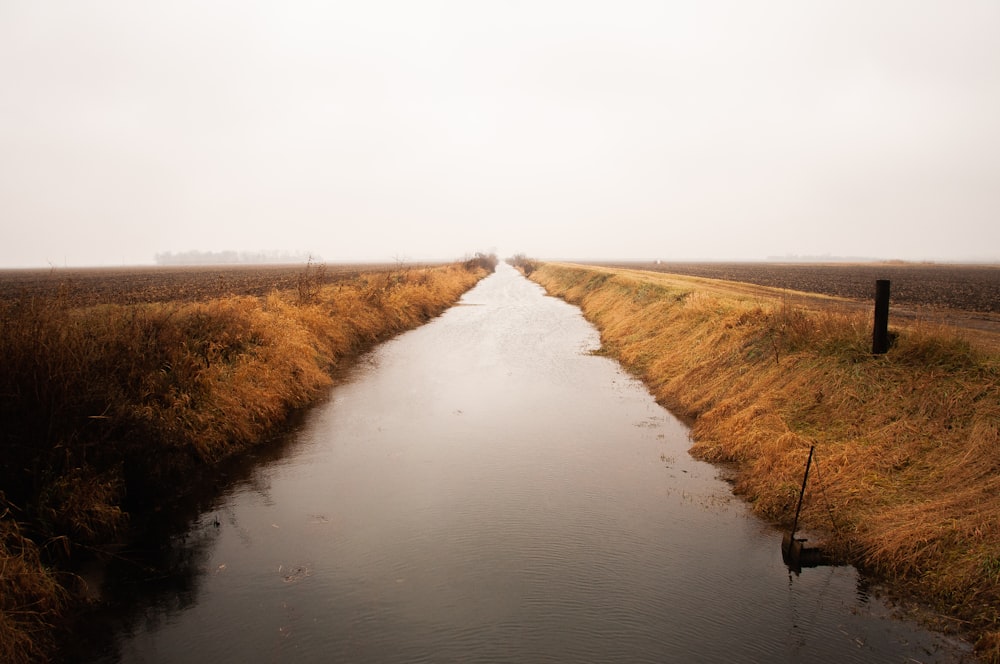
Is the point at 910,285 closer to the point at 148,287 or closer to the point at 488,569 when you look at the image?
the point at 488,569

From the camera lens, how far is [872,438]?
26.1 ft

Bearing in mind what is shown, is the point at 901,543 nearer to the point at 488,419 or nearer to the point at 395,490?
the point at 395,490

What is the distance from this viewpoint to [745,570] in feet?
21.1

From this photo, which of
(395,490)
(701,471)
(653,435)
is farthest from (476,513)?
(653,435)

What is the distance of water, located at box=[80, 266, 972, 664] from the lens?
5.18 m

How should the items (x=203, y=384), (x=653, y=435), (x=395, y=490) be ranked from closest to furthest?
(x=395, y=490)
(x=203, y=384)
(x=653, y=435)

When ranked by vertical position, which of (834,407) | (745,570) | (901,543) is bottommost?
(745,570)

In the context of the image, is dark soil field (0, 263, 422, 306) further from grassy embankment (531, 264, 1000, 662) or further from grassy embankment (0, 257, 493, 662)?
grassy embankment (531, 264, 1000, 662)

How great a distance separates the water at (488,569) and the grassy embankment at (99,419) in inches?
30.6

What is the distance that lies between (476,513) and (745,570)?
374 centimetres

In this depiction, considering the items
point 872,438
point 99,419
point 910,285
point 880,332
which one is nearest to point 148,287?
point 99,419

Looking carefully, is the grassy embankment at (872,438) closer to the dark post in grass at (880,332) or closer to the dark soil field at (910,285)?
the dark post in grass at (880,332)

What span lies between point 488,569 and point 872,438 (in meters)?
6.21

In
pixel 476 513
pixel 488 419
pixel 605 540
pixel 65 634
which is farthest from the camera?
pixel 488 419
